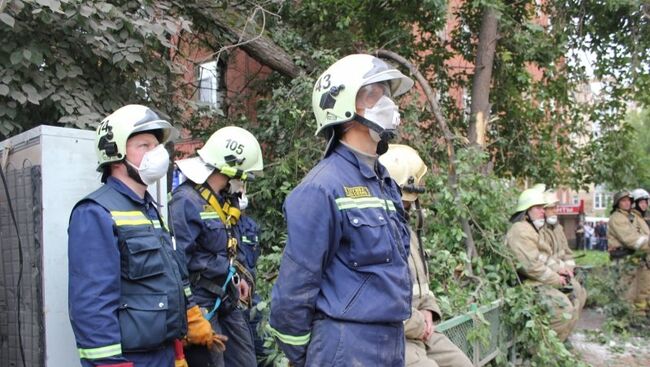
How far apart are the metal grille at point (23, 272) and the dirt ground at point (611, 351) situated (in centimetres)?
575

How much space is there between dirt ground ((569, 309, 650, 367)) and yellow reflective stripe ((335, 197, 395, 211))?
5.14m

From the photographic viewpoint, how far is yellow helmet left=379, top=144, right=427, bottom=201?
13.3 ft

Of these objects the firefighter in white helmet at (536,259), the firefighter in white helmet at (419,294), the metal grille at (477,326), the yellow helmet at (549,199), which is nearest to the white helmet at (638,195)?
the yellow helmet at (549,199)

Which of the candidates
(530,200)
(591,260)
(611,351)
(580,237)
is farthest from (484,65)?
(580,237)

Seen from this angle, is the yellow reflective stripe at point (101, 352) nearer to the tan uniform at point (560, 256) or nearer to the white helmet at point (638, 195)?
the tan uniform at point (560, 256)

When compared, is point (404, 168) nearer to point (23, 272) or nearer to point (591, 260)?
point (23, 272)

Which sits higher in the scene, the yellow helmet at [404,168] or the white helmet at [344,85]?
the white helmet at [344,85]

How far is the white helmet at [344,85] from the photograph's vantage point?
105 inches

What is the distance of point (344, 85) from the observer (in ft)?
8.86

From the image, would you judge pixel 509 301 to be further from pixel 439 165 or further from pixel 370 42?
pixel 370 42

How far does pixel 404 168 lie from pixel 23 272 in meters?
2.45

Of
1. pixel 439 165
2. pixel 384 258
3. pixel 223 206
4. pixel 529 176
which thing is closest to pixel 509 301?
pixel 439 165

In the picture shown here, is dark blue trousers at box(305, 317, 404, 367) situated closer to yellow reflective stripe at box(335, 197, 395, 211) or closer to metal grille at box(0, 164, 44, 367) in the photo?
yellow reflective stripe at box(335, 197, 395, 211)

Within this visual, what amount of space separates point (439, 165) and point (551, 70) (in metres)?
3.31
